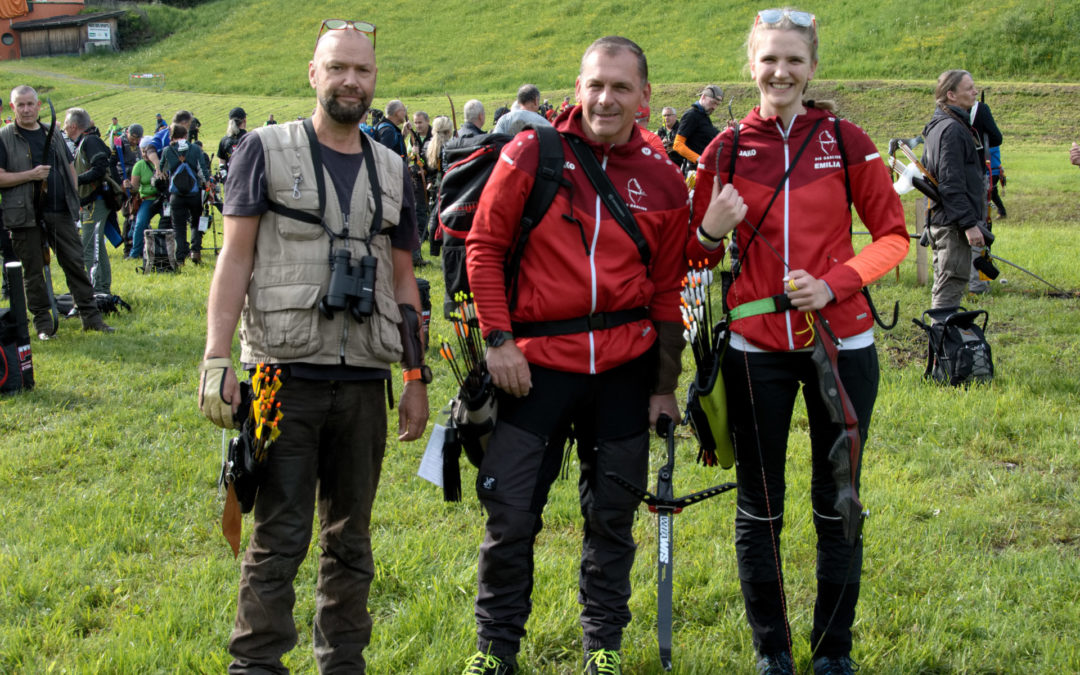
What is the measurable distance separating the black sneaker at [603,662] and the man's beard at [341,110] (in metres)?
2.15

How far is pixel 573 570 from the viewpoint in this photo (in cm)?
437

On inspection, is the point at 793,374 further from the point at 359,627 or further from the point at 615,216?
the point at 359,627

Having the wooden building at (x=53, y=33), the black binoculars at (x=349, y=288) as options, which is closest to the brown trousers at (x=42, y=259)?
the black binoculars at (x=349, y=288)

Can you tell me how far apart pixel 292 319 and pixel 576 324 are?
→ 3.30 feet

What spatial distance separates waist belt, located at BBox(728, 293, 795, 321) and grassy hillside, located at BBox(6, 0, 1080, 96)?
36612mm

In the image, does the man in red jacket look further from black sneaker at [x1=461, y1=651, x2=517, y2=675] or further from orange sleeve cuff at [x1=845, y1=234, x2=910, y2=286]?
orange sleeve cuff at [x1=845, y1=234, x2=910, y2=286]

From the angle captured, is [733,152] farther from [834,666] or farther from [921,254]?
[921,254]

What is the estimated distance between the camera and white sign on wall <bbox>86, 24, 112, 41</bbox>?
67.0 m

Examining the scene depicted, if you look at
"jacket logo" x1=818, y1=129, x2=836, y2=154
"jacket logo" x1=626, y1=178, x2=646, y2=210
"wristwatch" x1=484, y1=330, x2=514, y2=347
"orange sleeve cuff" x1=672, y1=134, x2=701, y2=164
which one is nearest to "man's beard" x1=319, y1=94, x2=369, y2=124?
"wristwatch" x1=484, y1=330, x2=514, y2=347

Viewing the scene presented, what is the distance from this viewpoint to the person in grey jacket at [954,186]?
7973 millimetres

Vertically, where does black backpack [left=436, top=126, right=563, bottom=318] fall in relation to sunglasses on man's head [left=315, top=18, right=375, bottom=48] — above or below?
below

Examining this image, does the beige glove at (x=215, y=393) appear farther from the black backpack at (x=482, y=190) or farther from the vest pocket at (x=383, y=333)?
the black backpack at (x=482, y=190)

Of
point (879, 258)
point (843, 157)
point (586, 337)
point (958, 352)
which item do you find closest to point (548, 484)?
point (586, 337)

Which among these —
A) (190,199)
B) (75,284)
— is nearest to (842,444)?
(75,284)
